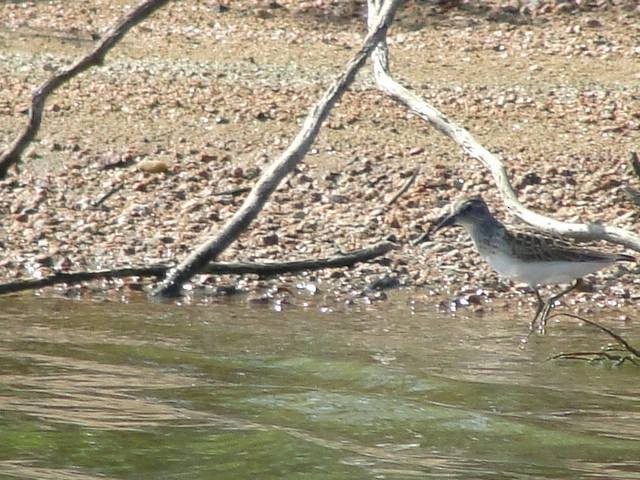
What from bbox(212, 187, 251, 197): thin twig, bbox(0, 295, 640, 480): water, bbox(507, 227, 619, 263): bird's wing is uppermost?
bbox(212, 187, 251, 197): thin twig

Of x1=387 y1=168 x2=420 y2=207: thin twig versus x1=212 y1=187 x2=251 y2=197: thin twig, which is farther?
x1=212 y1=187 x2=251 y2=197: thin twig

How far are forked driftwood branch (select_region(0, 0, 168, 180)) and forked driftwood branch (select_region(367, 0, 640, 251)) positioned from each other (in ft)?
4.79

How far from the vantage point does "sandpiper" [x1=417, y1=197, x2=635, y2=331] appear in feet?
29.8

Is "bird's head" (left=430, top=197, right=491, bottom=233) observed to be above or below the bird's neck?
above

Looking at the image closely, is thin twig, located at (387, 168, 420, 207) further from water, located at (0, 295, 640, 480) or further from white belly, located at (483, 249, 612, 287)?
white belly, located at (483, 249, 612, 287)

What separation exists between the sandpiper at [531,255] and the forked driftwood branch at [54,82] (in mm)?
2865

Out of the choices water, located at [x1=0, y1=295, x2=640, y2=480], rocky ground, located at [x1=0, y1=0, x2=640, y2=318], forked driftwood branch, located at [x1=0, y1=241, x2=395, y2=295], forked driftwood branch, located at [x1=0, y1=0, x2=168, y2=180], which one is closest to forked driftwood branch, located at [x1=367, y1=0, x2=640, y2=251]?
forked driftwood branch, located at [x1=0, y1=241, x2=395, y2=295]

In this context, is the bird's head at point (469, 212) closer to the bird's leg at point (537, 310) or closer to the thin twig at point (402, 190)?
the bird's leg at point (537, 310)

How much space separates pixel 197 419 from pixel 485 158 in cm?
189

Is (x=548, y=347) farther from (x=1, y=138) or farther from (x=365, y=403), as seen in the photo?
(x=1, y=138)

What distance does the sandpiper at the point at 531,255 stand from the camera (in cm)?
908

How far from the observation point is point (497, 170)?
25.8 feet

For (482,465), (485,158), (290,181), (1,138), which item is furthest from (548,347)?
(1,138)

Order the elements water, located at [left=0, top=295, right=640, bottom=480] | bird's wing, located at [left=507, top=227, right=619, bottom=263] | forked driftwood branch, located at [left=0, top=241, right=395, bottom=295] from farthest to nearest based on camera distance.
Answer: bird's wing, located at [left=507, top=227, right=619, bottom=263], forked driftwood branch, located at [left=0, top=241, right=395, bottom=295], water, located at [left=0, top=295, right=640, bottom=480]
